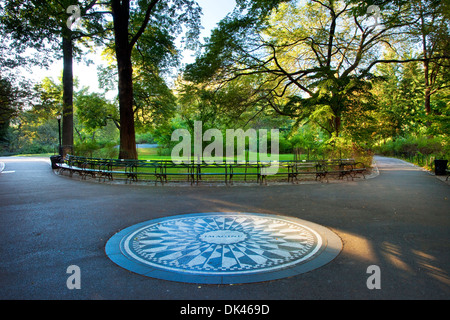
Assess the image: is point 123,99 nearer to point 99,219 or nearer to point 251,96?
point 251,96

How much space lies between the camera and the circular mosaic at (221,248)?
4.06 m

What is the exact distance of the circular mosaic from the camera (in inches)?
160

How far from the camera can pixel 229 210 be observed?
8.01 meters

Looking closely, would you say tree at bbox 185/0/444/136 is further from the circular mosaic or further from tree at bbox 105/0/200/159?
the circular mosaic

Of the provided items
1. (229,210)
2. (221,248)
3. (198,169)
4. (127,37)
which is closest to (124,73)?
(127,37)

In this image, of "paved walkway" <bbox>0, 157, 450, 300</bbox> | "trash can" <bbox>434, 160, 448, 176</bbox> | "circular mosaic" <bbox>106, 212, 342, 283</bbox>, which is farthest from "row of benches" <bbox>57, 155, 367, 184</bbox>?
"circular mosaic" <bbox>106, 212, 342, 283</bbox>

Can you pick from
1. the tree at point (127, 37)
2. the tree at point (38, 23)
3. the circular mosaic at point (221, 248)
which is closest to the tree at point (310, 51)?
the tree at point (127, 37)

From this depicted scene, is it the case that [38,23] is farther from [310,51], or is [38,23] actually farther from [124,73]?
[310,51]

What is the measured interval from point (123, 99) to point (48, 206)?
10.2 metres

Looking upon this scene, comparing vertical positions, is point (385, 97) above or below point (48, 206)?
above

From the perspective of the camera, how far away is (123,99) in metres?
17.3

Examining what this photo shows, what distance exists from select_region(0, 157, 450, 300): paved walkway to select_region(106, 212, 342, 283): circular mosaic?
22 centimetres
